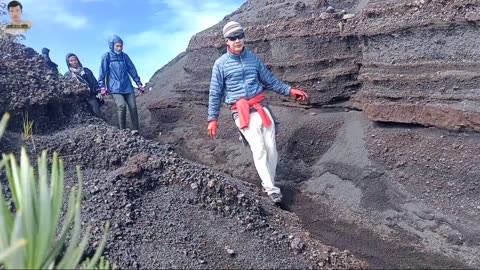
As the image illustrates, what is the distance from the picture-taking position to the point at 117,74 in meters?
8.74

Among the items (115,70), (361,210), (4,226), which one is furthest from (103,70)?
(4,226)

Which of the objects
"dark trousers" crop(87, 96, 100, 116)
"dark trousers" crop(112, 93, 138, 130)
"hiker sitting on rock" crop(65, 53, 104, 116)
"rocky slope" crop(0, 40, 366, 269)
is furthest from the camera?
"hiker sitting on rock" crop(65, 53, 104, 116)

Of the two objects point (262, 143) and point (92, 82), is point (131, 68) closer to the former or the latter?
point (92, 82)

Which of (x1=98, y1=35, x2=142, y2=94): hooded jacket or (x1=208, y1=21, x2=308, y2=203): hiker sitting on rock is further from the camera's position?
(x1=98, y1=35, x2=142, y2=94): hooded jacket

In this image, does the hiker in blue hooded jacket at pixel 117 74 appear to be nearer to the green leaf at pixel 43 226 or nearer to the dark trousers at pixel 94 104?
the dark trousers at pixel 94 104

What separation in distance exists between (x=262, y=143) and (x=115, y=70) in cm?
356

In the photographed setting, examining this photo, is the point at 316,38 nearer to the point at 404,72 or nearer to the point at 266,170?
the point at 404,72

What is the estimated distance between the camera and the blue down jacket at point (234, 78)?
6.25 meters

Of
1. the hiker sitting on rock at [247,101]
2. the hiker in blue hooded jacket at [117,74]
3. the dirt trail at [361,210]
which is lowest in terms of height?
the dirt trail at [361,210]

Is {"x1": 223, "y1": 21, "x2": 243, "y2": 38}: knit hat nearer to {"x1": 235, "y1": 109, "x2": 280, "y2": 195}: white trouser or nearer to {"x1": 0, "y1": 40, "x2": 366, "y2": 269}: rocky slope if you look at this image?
{"x1": 235, "y1": 109, "x2": 280, "y2": 195}: white trouser

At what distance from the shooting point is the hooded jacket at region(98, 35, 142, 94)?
28.6ft

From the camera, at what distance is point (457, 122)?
236 inches

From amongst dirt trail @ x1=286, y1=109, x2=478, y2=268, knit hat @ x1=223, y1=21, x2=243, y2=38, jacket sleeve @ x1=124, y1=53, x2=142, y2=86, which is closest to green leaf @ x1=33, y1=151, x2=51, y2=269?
dirt trail @ x1=286, y1=109, x2=478, y2=268

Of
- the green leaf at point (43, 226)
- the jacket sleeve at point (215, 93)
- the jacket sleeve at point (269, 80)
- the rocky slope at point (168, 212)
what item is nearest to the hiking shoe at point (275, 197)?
the rocky slope at point (168, 212)
